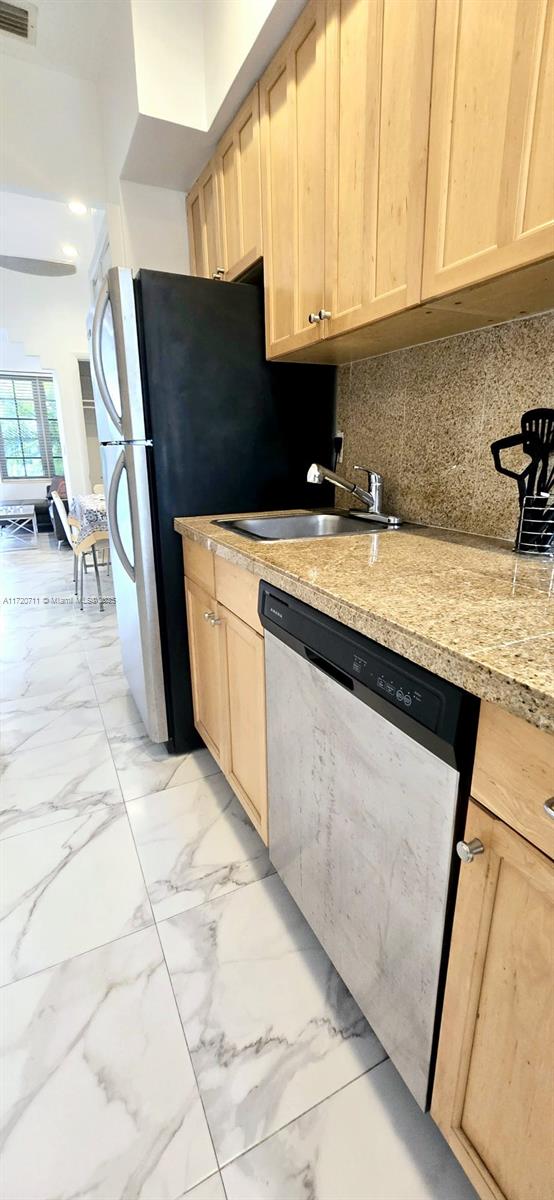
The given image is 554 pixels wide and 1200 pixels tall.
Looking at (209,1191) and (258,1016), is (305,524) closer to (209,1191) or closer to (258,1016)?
(258,1016)

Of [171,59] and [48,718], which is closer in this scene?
[171,59]

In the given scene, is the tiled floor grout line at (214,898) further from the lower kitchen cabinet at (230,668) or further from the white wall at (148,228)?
the white wall at (148,228)

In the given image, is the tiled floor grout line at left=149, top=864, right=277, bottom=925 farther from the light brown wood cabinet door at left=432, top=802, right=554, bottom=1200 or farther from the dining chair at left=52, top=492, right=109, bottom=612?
the dining chair at left=52, top=492, right=109, bottom=612

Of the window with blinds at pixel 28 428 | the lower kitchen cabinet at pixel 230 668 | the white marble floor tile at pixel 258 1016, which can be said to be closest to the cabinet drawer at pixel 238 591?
the lower kitchen cabinet at pixel 230 668

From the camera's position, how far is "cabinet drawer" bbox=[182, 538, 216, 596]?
157cm

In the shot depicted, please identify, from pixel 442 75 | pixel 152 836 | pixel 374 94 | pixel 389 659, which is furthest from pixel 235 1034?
pixel 374 94

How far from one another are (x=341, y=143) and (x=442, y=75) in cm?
37

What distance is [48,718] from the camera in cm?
242

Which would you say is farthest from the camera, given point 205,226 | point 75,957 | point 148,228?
point 148,228

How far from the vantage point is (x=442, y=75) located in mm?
979

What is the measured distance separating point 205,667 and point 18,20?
2.52 m

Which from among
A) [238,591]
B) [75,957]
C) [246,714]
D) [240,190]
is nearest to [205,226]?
[240,190]

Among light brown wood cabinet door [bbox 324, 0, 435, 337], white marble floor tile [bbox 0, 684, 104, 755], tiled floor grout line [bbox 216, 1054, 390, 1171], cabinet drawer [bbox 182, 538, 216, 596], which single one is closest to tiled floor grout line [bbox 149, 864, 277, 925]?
tiled floor grout line [bbox 216, 1054, 390, 1171]

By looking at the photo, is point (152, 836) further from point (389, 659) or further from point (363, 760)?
point (389, 659)
